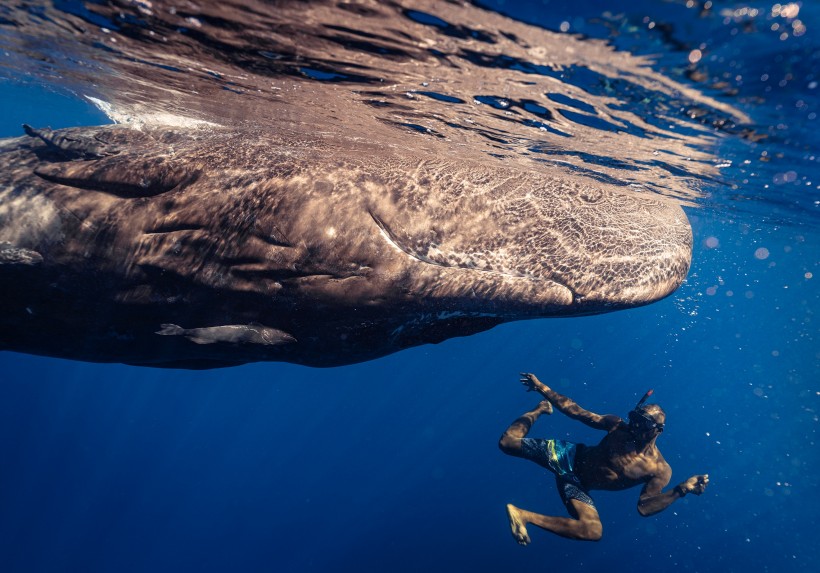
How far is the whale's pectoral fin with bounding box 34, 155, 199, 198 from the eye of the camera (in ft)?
15.7

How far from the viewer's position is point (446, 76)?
6.55m

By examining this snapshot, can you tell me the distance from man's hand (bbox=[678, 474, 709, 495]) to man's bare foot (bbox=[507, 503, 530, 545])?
162 inches

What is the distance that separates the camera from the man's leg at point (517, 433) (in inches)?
372

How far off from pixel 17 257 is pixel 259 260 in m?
2.39

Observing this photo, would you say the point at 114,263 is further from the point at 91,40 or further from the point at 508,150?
the point at 508,150

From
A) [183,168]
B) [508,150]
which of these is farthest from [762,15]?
[183,168]

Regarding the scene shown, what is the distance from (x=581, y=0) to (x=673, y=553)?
59.9 meters

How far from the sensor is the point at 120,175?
15.9ft

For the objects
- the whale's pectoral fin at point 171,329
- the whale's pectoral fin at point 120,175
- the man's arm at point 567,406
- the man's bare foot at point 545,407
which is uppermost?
the whale's pectoral fin at point 120,175

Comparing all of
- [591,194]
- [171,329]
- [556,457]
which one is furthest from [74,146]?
[556,457]

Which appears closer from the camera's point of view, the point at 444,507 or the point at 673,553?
the point at 444,507

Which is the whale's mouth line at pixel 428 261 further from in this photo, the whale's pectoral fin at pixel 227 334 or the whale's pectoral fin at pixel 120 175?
the whale's pectoral fin at pixel 120 175

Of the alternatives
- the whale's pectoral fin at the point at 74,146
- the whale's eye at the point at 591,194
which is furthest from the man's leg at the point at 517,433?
the whale's pectoral fin at the point at 74,146

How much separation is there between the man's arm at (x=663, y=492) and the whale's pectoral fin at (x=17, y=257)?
11.2m
